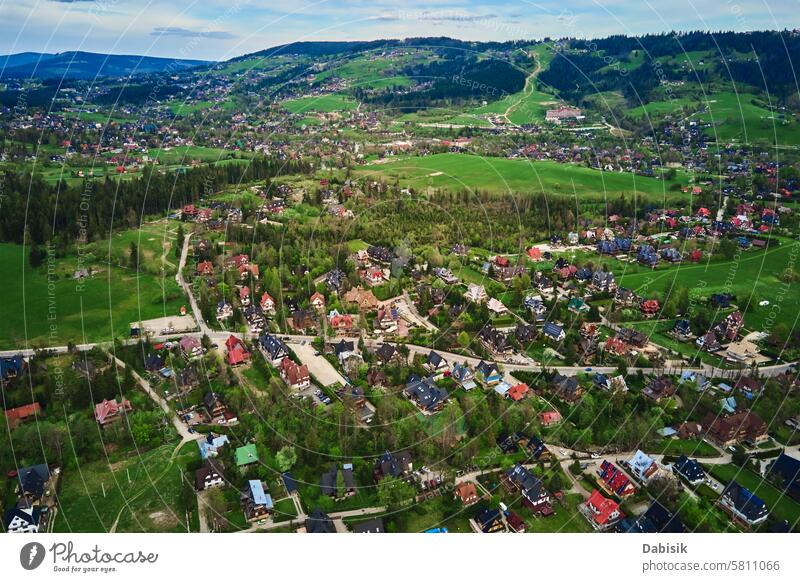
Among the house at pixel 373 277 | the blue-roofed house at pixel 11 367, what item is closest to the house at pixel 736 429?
the house at pixel 373 277

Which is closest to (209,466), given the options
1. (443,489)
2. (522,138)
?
(443,489)

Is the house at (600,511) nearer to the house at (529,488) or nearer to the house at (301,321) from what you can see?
the house at (529,488)

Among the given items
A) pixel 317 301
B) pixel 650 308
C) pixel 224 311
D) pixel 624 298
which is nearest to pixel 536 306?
pixel 624 298

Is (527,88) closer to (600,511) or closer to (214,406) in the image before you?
(214,406)

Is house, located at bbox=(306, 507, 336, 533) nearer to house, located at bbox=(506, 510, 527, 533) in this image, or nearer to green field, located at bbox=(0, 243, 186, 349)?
house, located at bbox=(506, 510, 527, 533)

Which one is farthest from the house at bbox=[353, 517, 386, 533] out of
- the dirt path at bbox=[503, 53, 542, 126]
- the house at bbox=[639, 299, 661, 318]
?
the dirt path at bbox=[503, 53, 542, 126]

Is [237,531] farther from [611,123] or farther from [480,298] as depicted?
[611,123]
